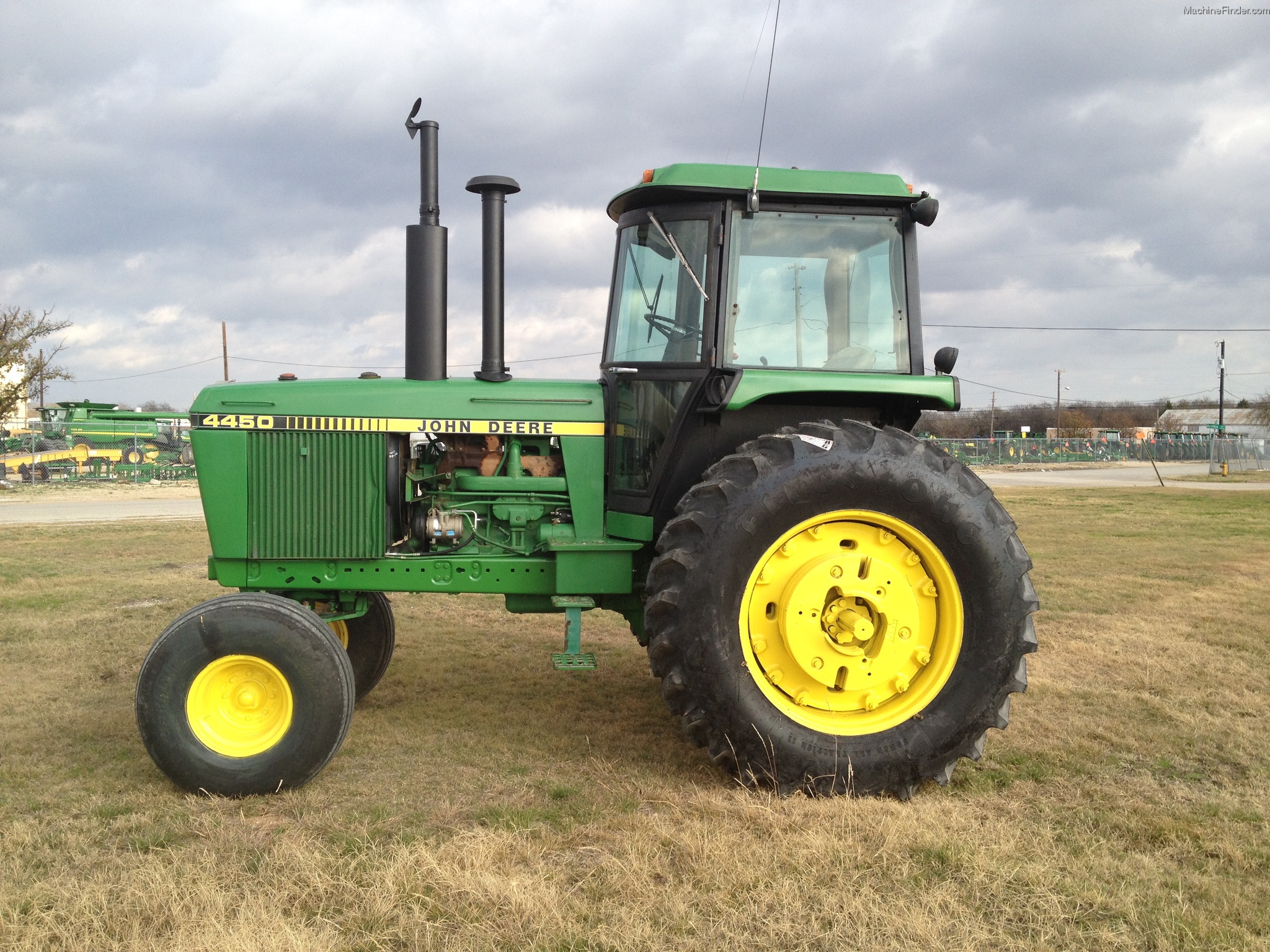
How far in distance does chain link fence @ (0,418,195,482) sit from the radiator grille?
22480mm

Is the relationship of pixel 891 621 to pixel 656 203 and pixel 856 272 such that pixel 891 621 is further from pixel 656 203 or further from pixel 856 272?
pixel 656 203

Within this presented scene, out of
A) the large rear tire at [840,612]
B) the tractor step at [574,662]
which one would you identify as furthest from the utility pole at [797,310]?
the tractor step at [574,662]

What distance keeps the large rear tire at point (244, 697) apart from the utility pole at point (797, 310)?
7.99 feet

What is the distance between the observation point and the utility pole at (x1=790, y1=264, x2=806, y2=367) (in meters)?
4.42

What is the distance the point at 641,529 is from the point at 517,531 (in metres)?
0.67

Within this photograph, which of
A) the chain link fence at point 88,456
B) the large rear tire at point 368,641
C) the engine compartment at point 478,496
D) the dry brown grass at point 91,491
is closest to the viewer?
the engine compartment at point 478,496

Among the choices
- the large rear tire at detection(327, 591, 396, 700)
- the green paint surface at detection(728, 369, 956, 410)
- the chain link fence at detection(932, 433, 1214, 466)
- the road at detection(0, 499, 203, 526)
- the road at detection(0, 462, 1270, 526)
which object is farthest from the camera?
the chain link fence at detection(932, 433, 1214, 466)

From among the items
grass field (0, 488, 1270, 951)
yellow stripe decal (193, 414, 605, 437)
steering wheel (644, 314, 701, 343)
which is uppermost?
steering wheel (644, 314, 701, 343)

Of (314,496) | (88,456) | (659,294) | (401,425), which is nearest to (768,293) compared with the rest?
(659,294)

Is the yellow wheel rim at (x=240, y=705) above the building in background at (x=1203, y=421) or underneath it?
underneath

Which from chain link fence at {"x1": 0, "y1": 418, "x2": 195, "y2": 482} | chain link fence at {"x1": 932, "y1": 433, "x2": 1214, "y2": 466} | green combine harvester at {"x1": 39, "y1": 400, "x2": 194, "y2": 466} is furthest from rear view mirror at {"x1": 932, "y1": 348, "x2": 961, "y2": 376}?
chain link fence at {"x1": 932, "y1": 433, "x2": 1214, "y2": 466}

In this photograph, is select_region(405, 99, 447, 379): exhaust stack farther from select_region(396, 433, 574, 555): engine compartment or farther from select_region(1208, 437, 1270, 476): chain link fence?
select_region(1208, 437, 1270, 476): chain link fence

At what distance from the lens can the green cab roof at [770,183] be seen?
431 cm

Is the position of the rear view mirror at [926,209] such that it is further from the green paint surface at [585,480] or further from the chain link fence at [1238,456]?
the chain link fence at [1238,456]
